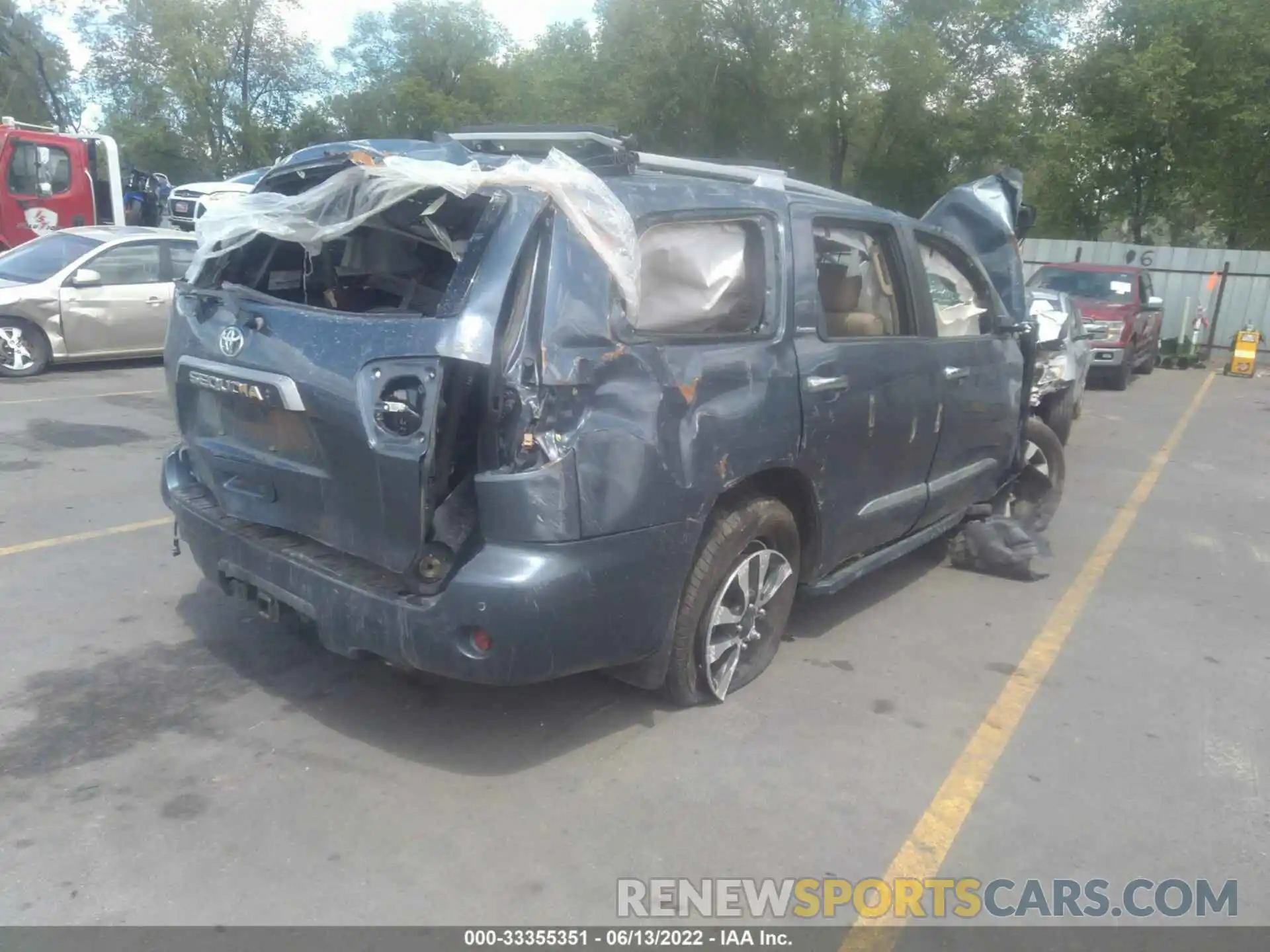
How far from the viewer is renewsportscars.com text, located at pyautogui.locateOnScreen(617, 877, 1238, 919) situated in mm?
3016

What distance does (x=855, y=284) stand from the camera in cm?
464

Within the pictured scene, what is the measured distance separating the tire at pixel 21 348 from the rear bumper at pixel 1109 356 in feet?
42.7

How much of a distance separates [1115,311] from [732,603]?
1356 centimetres

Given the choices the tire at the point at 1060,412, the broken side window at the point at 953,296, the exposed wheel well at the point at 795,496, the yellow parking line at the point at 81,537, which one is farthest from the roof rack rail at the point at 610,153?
the tire at the point at 1060,412

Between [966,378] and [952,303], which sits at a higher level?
[952,303]

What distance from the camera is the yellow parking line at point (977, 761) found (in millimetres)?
3176

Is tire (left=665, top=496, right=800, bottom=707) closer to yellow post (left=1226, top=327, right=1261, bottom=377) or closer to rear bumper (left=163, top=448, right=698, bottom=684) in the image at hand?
rear bumper (left=163, top=448, right=698, bottom=684)

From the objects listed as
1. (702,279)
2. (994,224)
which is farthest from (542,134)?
(994,224)

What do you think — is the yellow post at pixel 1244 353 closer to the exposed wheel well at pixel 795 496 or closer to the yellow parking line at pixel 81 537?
the exposed wheel well at pixel 795 496

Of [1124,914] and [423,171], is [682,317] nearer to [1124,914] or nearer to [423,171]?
[423,171]

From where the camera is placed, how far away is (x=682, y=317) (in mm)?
3709

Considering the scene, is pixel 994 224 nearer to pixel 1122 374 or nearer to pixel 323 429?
pixel 323 429

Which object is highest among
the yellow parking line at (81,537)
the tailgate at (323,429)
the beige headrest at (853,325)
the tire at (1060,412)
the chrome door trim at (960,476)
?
the beige headrest at (853,325)

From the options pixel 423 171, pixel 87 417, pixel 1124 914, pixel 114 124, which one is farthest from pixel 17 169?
pixel 114 124
